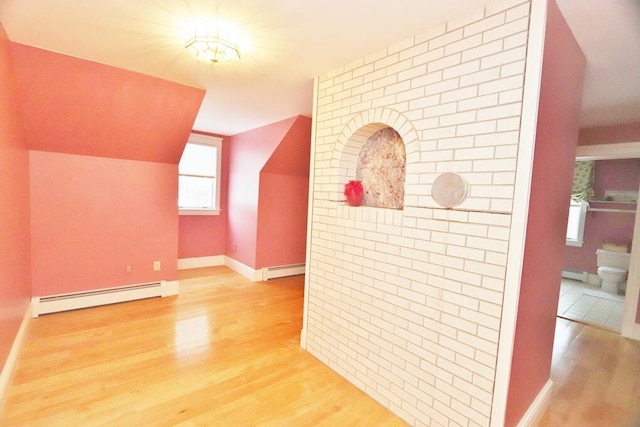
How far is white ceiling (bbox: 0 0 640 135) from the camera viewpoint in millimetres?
1523

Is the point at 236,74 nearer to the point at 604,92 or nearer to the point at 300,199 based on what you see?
the point at 300,199

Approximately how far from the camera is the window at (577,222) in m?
5.24

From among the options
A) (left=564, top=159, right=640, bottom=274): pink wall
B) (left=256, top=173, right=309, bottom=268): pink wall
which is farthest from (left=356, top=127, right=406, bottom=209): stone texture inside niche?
(left=564, top=159, right=640, bottom=274): pink wall

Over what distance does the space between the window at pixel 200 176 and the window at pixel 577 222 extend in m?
6.58

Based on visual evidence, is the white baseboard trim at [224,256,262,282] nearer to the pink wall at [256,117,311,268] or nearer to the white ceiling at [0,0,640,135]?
the pink wall at [256,117,311,268]

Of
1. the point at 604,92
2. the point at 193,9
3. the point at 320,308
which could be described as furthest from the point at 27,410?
the point at 604,92

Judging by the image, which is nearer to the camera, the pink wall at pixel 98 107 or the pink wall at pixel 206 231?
the pink wall at pixel 98 107

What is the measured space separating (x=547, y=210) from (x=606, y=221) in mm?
5176

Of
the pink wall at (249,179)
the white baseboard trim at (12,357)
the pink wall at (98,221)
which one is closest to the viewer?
the white baseboard trim at (12,357)

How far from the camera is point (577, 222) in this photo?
5363 mm

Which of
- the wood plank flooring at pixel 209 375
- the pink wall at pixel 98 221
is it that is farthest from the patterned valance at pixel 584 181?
the pink wall at pixel 98 221

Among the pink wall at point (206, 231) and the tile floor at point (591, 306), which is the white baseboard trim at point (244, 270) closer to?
the pink wall at point (206, 231)

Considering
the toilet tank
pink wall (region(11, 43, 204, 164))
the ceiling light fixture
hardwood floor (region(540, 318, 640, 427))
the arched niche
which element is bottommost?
hardwood floor (region(540, 318, 640, 427))

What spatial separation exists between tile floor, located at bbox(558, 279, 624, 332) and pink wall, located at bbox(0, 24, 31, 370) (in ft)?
18.4
